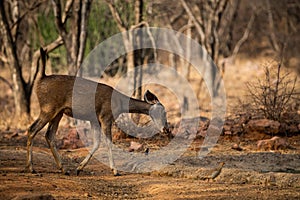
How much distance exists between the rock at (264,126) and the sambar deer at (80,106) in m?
2.99

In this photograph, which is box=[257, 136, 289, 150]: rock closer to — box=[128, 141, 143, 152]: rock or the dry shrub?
the dry shrub

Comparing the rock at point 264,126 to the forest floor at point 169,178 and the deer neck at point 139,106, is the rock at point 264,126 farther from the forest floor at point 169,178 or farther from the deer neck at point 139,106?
the deer neck at point 139,106

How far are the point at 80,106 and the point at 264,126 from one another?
4068 mm

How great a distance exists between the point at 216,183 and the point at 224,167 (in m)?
0.67

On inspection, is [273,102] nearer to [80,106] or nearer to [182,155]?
[182,155]

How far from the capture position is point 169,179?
27.7 ft

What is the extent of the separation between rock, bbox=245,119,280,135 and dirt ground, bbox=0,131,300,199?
3.84ft

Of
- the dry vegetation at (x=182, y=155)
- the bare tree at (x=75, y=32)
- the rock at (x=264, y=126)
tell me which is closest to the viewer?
the dry vegetation at (x=182, y=155)

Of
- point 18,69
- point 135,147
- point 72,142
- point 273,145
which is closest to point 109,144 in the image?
point 135,147

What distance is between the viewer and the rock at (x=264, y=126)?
11406 mm

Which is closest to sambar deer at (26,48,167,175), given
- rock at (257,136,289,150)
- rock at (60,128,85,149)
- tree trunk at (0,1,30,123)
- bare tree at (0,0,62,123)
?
rock at (257,136,289,150)

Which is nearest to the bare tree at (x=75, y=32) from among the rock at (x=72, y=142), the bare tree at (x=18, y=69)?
the bare tree at (x=18, y=69)

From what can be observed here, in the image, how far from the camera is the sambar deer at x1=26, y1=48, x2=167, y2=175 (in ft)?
28.5

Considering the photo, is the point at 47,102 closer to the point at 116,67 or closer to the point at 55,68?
the point at 55,68
